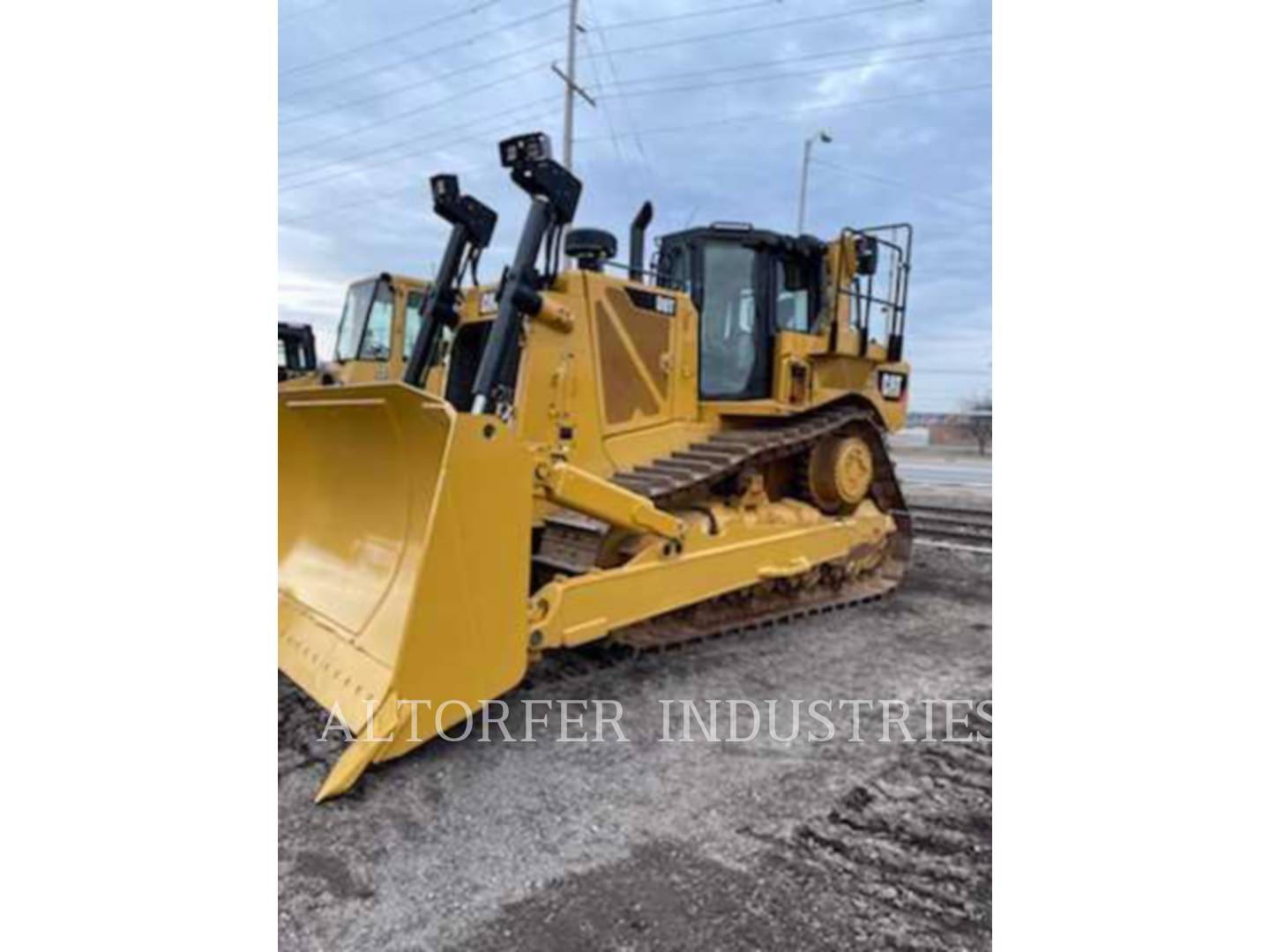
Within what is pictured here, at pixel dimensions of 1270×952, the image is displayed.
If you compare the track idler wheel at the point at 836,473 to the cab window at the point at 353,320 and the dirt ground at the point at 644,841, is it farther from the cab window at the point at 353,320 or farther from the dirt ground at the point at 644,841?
the cab window at the point at 353,320

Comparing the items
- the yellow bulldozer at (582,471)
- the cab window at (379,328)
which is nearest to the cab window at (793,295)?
the yellow bulldozer at (582,471)

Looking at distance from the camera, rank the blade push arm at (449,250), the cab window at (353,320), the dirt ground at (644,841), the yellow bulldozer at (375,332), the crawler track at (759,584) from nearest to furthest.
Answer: the dirt ground at (644,841), the crawler track at (759,584), the blade push arm at (449,250), the yellow bulldozer at (375,332), the cab window at (353,320)

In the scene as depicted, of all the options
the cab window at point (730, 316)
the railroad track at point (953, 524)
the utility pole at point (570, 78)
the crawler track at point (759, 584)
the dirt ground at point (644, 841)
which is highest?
the utility pole at point (570, 78)

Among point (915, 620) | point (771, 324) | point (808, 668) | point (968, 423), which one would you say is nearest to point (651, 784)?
point (808, 668)

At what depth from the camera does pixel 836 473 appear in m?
5.48

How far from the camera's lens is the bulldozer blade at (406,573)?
9.35 feet

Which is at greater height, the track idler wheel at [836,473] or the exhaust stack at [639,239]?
the exhaust stack at [639,239]

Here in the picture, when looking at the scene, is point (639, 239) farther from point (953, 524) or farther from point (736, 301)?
point (953, 524)

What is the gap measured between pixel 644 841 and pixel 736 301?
153 inches

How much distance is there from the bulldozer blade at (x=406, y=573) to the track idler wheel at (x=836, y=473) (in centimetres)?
284

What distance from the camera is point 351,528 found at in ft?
12.6

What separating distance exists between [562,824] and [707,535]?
2.05 m

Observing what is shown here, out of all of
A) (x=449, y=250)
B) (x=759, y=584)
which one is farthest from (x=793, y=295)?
(x=449, y=250)

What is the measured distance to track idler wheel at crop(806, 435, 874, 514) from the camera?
550 centimetres
